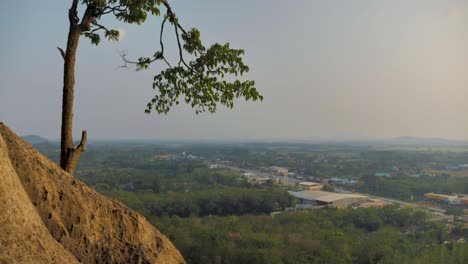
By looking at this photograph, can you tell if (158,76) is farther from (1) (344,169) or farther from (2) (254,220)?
(1) (344,169)

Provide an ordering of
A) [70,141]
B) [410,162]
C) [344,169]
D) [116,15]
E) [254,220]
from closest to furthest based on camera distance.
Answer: [70,141], [116,15], [254,220], [344,169], [410,162]

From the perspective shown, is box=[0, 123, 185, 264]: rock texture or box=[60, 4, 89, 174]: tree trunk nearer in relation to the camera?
box=[0, 123, 185, 264]: rock texture

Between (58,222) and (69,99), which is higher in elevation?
(69,99)

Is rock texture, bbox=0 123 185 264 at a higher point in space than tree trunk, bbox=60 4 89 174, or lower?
lower

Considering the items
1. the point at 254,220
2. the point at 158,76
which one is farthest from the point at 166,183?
the point at 158,76
